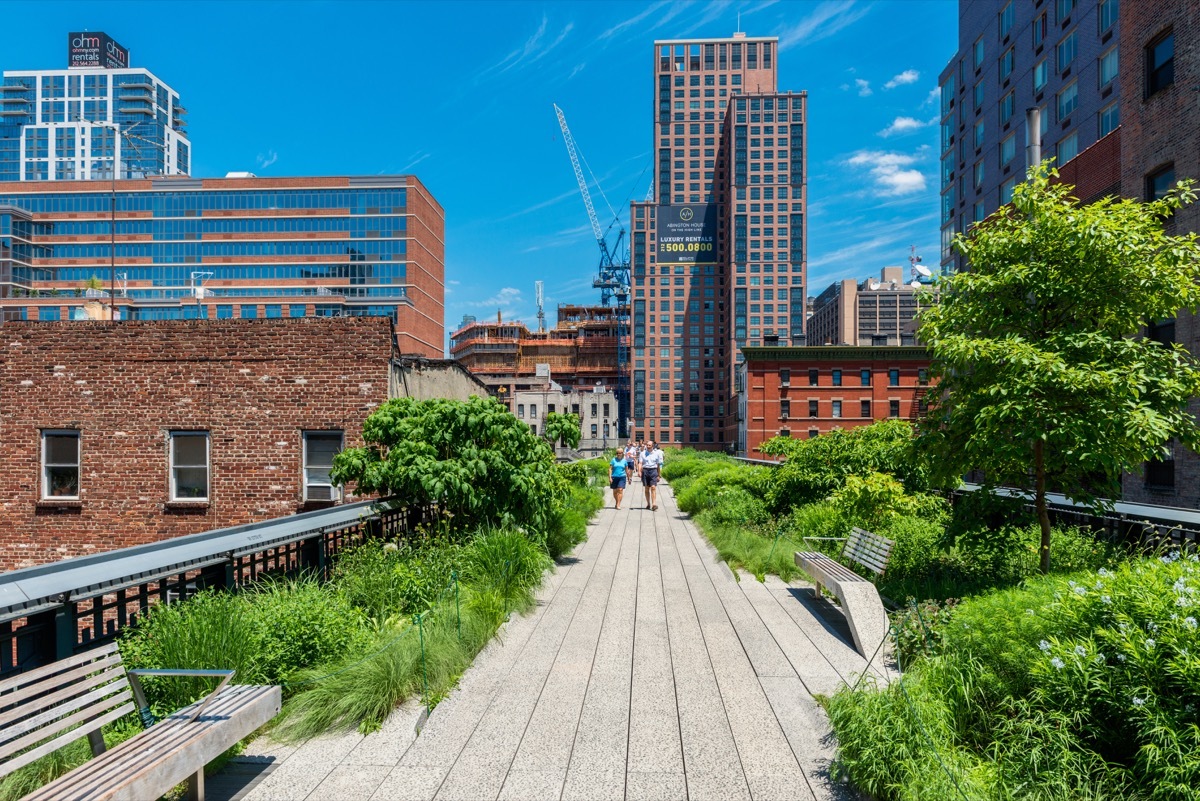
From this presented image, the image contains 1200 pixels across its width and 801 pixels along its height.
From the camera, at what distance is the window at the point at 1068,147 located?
3777 cm

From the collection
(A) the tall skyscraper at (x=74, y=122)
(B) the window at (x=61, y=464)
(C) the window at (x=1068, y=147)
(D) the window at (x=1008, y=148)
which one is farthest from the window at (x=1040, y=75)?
(A) the tall skyscraper at (x=74, y=122)

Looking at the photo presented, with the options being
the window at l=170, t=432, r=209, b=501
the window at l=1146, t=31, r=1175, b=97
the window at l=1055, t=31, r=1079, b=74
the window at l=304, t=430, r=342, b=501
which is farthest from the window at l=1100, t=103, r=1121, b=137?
the window at l=170, t=432, r=209, b=501

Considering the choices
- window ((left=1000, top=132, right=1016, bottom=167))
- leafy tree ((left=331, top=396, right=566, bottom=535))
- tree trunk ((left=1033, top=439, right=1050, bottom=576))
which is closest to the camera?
tree trunk ((left=1033, top=439, right=1050, bottom=576))

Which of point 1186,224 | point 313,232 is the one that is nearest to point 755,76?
point 313,232

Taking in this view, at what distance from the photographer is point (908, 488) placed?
42.5 ft

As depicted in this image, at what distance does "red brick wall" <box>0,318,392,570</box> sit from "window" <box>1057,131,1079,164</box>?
136 feet

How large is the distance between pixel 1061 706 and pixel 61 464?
17.3 m

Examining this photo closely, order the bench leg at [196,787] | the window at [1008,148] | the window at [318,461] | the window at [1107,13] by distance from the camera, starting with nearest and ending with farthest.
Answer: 1. the bench leg at [196,787]
2. the window at [318,461]
3. the window at [1107,13]
4. the window at [1008,148]

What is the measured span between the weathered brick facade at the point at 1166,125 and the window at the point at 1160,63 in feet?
0.24

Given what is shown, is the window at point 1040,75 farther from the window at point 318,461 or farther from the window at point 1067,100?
the window at point 318,461

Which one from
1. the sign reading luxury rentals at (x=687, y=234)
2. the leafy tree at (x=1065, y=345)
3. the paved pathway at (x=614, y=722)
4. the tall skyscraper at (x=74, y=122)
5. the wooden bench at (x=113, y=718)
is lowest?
the paved pathway at (x=614, y=722)

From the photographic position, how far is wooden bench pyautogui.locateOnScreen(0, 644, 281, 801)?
3158mm

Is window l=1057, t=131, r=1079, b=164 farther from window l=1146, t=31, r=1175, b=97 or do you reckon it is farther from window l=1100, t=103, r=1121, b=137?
window l=1146, t=31, r=1175, b=97

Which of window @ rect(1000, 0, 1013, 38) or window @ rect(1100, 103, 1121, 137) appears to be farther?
window @ rect(1000, 0, 1013, 38)
